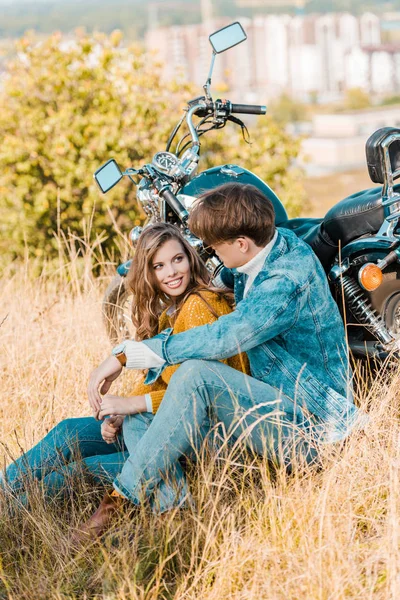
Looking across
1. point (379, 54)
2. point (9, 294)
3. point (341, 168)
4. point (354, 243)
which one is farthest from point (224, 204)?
point (379, 54)

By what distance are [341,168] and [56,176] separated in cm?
4139

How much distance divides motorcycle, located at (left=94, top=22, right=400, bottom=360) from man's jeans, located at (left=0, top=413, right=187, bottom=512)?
87cm

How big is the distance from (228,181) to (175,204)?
0.79ft

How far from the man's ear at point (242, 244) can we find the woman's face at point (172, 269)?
0.34m

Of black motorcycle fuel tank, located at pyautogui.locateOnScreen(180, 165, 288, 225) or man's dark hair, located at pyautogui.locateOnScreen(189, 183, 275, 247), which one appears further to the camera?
black motorcycle fuel tank, located at pyautogui.locateOnScreen(180, 165, 288, 225)

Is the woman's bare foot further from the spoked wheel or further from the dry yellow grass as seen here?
the spoked wheel

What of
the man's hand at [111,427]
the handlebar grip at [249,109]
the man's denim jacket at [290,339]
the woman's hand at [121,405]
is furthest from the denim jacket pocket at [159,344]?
the handlebar grip at [249,109]

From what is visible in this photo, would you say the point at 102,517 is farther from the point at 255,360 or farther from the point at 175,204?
the point at 175,204

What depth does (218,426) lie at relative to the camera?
95.0 inches

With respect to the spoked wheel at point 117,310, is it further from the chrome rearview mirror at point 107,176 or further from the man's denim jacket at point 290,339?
the man's denim jacket at point 290,339

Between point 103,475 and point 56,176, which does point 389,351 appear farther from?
point 56,176

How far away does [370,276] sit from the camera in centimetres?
293

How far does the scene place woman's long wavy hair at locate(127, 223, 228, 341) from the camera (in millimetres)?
2809

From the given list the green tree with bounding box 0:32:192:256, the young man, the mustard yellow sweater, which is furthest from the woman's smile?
the green tree with bounding box 0:32:192:256
